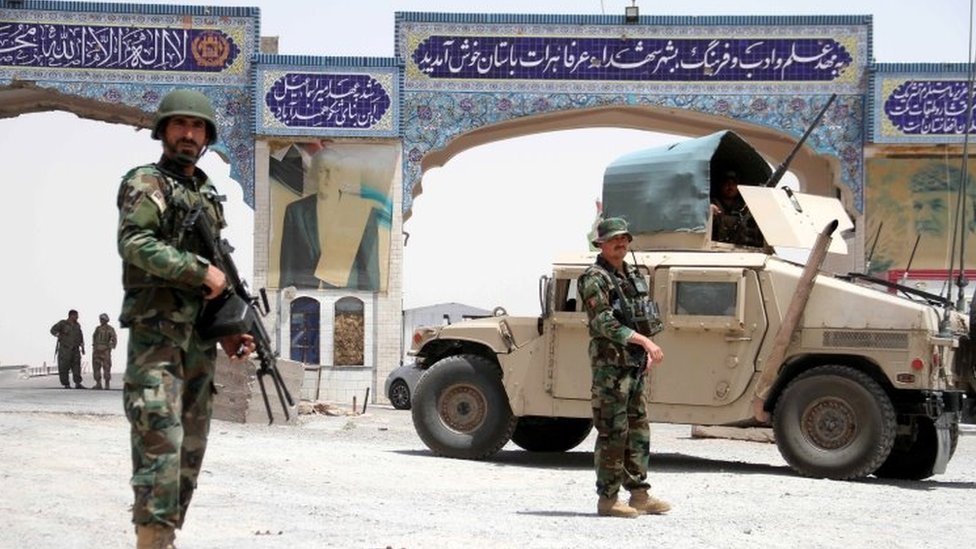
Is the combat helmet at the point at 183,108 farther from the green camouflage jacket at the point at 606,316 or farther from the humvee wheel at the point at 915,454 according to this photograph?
the humvee wheel at the point at 915,454

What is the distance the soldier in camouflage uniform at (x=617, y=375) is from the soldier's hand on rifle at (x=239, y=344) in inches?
113

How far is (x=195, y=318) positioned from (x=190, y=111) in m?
0.71

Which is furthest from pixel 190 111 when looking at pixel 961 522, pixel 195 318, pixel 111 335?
pixel 111 335

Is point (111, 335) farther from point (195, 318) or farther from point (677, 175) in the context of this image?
point (195, 318)

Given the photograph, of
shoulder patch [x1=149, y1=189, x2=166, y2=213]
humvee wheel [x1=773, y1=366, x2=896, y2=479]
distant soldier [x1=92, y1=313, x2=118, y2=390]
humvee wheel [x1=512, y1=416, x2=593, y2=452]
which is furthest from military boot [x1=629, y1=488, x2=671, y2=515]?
distant soldier [x1=92, y1=313, x2=118, y2=390]

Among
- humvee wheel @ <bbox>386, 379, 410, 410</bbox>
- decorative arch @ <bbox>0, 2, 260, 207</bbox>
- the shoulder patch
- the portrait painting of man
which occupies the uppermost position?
decorative arch @ <bbox>0, 2, 260, 207</bbox>

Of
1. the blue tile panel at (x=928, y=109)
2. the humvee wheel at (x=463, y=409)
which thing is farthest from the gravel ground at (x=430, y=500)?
the blue tile panel at (x=928, y=109)

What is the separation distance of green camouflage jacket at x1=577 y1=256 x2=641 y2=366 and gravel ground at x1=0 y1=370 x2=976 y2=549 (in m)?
0.82

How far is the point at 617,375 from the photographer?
27.5ft

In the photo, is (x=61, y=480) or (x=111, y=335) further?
(x=111, y=335)

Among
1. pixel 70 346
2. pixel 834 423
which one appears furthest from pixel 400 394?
pixel 834 423

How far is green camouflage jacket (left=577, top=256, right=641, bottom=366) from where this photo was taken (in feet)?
27.3

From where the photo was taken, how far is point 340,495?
29.9 ft

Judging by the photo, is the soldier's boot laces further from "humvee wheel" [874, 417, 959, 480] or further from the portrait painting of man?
the portrait painting of man
